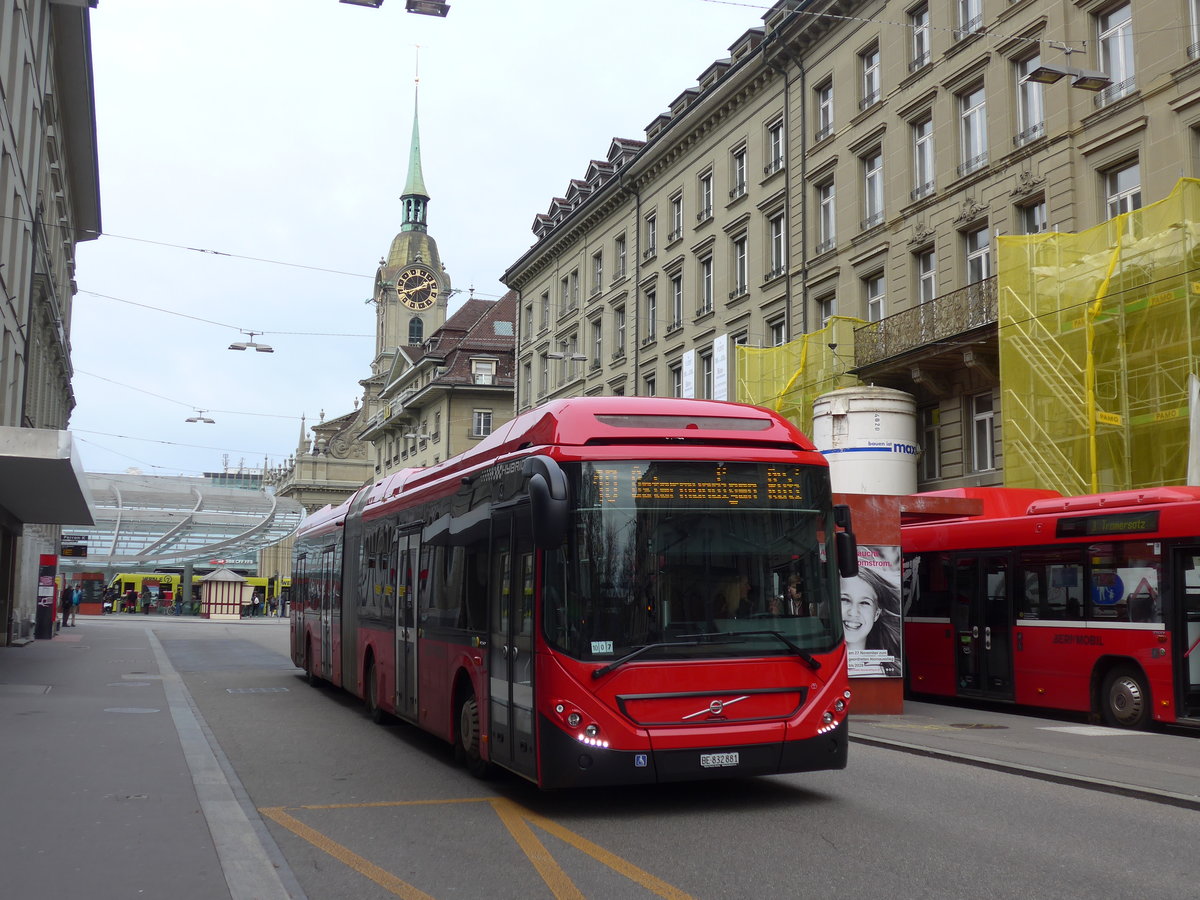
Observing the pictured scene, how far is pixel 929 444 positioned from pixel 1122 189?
748 centimetres

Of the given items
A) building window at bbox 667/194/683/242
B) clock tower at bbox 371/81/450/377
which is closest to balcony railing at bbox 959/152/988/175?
building window at bbox 667/194/683/242

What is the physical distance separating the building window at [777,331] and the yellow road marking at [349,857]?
27.7 meters

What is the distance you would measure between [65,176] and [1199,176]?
104 ft

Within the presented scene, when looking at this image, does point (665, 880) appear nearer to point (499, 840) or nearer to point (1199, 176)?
point (499, 840)

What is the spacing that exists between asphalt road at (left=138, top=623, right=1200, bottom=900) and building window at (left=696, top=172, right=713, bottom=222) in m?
30.0

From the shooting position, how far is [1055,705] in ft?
53.0

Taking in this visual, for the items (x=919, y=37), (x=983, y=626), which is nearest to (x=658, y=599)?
(x=983, y=626)

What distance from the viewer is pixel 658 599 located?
857cm

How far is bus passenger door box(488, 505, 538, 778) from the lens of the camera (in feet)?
28.9

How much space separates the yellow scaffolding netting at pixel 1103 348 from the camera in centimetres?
2084

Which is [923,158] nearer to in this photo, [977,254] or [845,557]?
[977,254]

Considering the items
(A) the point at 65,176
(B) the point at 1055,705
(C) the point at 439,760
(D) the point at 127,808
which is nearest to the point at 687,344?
(A) the point at 65,176

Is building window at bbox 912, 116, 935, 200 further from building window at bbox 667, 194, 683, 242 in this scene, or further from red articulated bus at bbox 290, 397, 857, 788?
red articulated bus at bbox 290, 397, 857, 788

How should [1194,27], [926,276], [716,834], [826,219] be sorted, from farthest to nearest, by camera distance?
[826,219] → [926,276] → [1194,27] → [716,834]
